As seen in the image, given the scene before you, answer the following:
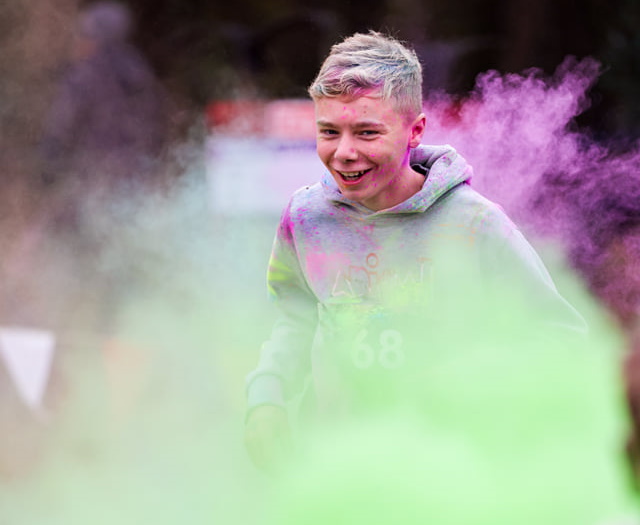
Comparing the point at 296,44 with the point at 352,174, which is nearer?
the point at 352,174

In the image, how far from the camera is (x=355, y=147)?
84.7 inches

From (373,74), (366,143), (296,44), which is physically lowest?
(366,143)

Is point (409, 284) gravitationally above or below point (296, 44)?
below

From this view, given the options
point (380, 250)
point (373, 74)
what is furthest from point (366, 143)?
point (380, 250)

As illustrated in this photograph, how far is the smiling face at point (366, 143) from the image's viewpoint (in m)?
2.15

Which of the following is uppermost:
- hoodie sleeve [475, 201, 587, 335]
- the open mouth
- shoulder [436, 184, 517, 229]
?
the open mouth

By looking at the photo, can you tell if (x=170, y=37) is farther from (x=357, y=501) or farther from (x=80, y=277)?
(x=357, y=501)

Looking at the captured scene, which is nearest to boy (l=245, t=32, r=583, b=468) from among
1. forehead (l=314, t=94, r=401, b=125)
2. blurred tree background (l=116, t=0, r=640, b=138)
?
forehead (l=314, t=94, r=401, b=125)

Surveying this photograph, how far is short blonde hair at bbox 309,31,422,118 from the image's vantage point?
2131 mm

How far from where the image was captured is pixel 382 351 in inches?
89.4

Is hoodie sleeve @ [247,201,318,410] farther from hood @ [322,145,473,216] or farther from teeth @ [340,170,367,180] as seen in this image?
teeth @ [340,170,367,180]

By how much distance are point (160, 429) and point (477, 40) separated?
266 centimetres

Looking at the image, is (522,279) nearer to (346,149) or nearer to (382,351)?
(382,351)

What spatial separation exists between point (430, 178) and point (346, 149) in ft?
0.76
